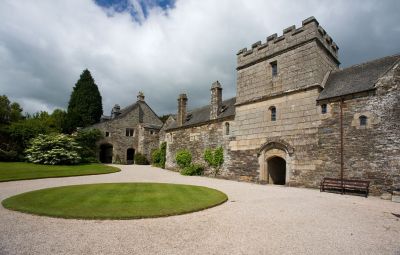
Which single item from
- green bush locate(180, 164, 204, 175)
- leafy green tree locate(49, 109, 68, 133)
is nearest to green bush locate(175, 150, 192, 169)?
green bush locate(180, 164, 204, 175)

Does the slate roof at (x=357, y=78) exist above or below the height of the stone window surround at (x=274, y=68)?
below

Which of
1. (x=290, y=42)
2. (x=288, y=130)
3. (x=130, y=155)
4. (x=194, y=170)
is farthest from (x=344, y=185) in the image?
(x=130, y=155)

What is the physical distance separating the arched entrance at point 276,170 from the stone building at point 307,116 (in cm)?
7

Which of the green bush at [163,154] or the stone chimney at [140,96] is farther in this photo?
the stone chimney at [140,96]

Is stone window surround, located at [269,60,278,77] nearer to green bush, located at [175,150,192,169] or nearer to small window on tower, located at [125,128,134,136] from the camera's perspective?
green bush, located at [175,150,192,169]

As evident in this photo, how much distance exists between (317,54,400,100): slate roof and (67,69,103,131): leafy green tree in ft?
110

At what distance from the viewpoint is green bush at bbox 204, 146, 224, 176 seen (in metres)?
19.8

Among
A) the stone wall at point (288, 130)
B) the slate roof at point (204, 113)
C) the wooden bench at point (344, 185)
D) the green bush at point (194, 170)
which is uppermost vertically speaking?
the slate roof at point (204, 113)

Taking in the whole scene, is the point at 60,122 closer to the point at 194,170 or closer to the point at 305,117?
the point at 194,170

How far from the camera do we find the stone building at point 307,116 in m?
11.6

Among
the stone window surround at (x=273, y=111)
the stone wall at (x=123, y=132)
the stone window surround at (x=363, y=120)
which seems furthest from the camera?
the stone wall at (x=123, y=132)

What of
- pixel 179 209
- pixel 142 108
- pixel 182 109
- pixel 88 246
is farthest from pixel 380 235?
pixel 142 108

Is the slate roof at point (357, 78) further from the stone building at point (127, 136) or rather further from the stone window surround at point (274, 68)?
the stone building at point (127, 136)

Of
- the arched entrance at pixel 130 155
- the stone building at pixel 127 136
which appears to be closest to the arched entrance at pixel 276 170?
the stone building at pixel 127 136
